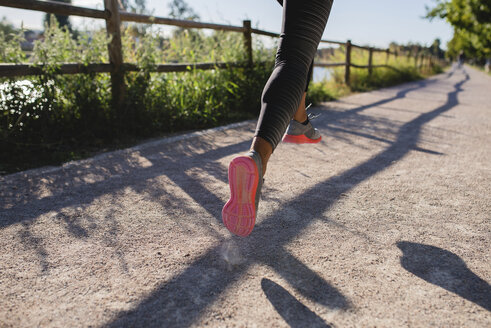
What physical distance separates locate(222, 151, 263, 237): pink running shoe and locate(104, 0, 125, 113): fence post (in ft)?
8.16

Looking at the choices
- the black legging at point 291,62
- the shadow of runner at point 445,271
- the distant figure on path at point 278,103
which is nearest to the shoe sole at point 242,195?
the distant figure on path at point 278,103

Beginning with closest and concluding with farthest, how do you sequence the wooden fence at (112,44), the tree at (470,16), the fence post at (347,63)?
1. the wooden fence at (112,44)
2. the fence post at (347,63)
3. the tree at (470,16)

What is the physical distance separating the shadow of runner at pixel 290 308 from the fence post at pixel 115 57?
2.76 metres

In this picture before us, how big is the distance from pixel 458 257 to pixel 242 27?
14.7 ft

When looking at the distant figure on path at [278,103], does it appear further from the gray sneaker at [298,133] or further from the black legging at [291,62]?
the gray sneaker at [298,133]

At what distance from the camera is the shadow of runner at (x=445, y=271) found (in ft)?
3.92

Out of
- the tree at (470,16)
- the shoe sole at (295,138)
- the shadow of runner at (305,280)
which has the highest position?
the tree at (470,16)

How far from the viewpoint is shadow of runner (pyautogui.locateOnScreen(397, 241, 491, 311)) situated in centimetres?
119

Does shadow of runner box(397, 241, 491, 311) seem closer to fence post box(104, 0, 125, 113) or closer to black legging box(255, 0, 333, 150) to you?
black legging box(255, 0, 333, 150)

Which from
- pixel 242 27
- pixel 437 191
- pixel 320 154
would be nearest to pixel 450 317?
pixel 437 191

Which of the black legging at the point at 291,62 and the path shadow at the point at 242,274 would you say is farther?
the black legging at the point at 291,62

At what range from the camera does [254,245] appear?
1.52 m

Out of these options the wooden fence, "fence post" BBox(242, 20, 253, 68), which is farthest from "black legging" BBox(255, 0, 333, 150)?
"fence post" BBox(242, 20, 253, 68)

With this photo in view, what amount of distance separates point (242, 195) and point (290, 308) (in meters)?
0.43
